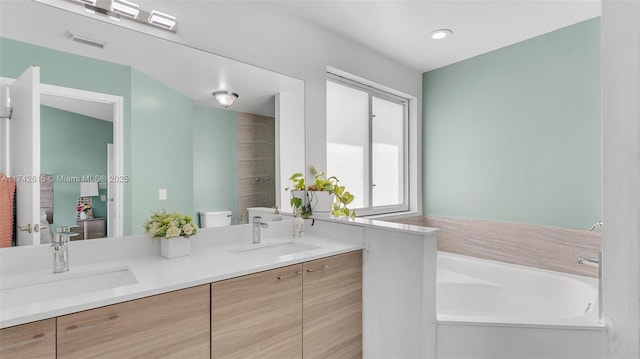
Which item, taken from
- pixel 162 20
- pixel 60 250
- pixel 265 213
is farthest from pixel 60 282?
pixel 162 20

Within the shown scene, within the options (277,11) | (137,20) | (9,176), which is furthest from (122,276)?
(277,11)

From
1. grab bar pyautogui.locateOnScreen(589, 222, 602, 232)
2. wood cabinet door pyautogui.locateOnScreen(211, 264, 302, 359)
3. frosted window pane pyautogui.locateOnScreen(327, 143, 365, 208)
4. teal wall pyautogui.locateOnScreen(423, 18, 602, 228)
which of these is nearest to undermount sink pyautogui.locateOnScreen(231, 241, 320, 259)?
wood cabinet door pyautogui.locateOnScreen(211, 264, 302, 359)

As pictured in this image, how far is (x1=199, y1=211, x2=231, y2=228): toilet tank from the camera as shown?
1.74 metres

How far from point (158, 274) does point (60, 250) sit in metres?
0.41

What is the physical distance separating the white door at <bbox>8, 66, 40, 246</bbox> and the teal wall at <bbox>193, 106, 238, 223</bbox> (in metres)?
0.65

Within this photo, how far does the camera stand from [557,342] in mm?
1475

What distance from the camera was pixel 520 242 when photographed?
2.62 meters

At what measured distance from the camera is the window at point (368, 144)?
2793mm

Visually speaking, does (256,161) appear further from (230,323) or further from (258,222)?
(230,323)

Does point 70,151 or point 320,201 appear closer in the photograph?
point 70,151

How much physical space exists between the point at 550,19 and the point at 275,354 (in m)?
2.89

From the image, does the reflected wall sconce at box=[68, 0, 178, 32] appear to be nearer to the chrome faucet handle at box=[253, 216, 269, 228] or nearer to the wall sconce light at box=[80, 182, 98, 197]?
the wall sconce light at box=[80, 182, 98, 197]

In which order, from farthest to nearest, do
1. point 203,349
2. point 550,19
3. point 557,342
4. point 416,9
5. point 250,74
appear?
1. point 550,19
2. point 416,9
3. point 250,74
4. point 557,342
5. point 203,349

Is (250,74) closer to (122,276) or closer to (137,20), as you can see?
(137,20)
